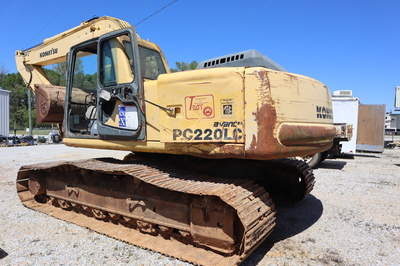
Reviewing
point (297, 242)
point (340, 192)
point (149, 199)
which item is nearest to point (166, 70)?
point (149, 199)

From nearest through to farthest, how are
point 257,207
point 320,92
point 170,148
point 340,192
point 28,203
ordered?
point 257,207 < point 170,148 < point 320,92 < point 28,203 < point 340,192

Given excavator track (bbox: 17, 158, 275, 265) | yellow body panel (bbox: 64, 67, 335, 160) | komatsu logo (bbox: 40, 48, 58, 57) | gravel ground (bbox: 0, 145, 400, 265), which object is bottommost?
gravel ground (bbox: 0, 145, 400, 265)

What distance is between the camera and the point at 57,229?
4.34 m

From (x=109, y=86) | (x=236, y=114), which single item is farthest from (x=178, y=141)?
(x=109, y=86)

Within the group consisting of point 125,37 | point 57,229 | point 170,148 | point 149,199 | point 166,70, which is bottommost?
point 57,229

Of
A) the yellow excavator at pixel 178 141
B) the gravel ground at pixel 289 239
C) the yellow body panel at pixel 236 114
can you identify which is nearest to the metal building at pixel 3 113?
the gravel ground at pixel 289 239

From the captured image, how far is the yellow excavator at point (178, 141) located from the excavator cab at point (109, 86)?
16 millimetres

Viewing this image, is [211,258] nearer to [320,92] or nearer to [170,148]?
[170,148]

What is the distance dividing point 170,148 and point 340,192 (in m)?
4.94

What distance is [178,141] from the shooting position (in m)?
3.48

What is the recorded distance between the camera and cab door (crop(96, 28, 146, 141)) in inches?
155

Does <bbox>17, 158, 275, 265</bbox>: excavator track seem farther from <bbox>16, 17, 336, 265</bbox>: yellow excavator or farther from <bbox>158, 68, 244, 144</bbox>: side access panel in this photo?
<bbox>158, 68, 244, 144</bbox>: side access panel

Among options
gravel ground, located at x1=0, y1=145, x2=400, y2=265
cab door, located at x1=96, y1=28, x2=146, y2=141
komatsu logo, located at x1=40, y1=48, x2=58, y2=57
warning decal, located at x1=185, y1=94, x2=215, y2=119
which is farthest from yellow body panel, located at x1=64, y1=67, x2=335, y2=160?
komatsu logo, located at x1=40, y1=48, x2=58, y2=57

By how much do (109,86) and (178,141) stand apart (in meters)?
1.52
